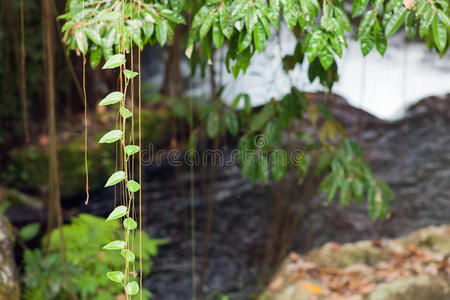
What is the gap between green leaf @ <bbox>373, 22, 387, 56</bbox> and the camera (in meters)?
1.10

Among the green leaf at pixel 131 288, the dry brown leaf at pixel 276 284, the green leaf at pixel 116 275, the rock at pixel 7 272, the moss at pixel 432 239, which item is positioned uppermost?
the green leaf at pixel 116 275

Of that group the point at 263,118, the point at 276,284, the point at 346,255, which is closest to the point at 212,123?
the point at 263,118

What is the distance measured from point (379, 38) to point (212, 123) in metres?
0.81

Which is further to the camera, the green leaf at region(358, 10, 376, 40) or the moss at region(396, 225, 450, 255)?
the moss at region(396, 225, 450, 255)

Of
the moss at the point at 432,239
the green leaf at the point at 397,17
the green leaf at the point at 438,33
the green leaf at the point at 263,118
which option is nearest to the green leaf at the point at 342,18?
the green leaf at the point at 397,17

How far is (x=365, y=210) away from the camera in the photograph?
119 inches

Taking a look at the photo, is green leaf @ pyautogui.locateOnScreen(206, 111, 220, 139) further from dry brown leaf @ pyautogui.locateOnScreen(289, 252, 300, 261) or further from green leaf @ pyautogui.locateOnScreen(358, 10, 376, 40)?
dry brown leaf @ pyautogui.locateOnScreen(289, 252, 300, 261)

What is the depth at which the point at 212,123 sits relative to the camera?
1.76 m

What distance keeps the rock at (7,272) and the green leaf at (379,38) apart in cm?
146

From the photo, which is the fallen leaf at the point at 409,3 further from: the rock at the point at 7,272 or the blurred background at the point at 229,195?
the rock at the point at 7,272

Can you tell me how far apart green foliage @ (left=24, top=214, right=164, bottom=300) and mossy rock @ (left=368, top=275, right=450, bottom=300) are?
1146 millimetres

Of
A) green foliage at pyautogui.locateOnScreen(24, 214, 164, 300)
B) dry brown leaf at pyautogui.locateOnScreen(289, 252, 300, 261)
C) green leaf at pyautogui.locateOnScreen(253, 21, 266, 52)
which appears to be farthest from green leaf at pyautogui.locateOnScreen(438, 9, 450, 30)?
dry brown leaf at pyautogui.locateOnScreen(289, 252, 300, 261)

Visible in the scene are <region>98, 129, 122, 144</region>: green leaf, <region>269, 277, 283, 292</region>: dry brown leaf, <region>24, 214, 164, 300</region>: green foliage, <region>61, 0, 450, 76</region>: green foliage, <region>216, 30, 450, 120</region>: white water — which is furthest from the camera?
<region>216, 30, 450, 120</region>: white water

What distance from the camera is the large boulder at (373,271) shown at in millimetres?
2070
